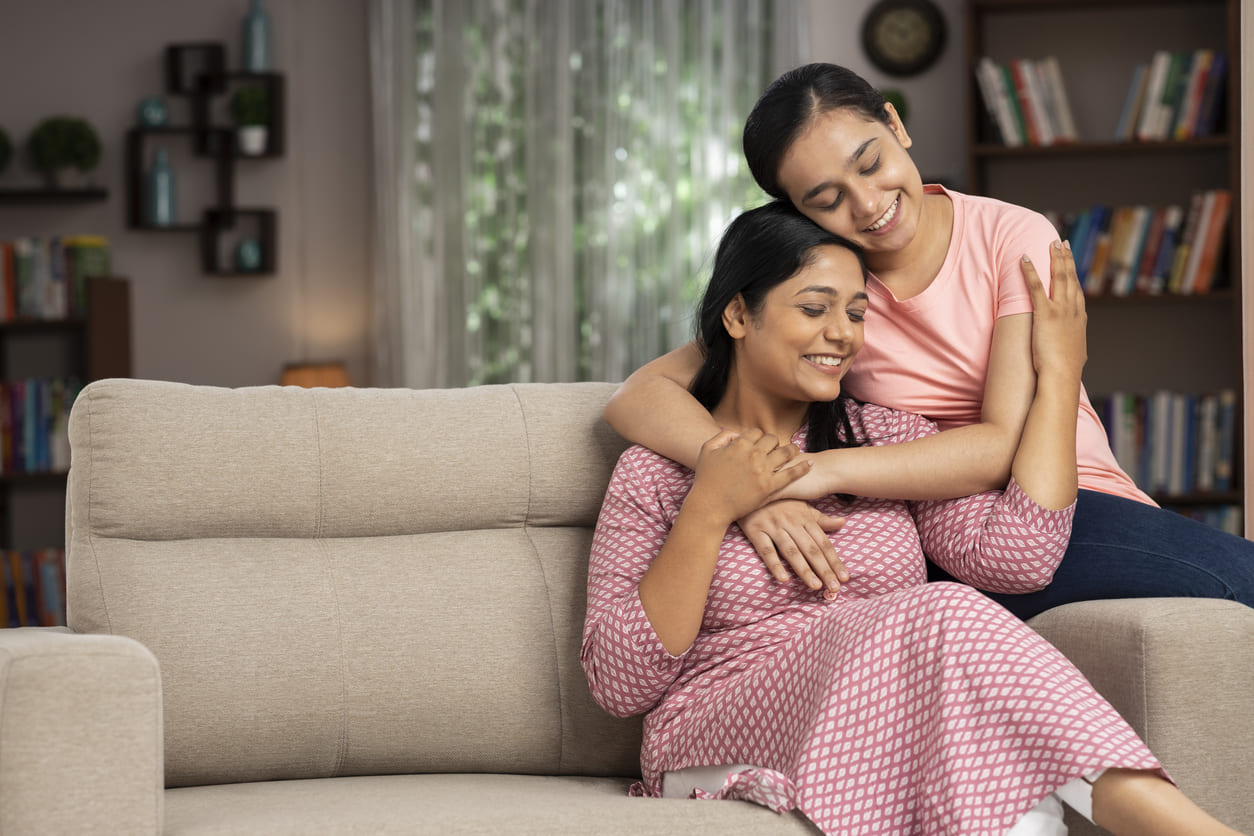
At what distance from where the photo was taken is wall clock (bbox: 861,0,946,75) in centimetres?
436

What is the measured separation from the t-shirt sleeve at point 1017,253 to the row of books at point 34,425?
12.1 ft

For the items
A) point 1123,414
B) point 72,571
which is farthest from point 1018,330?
point 1123,414

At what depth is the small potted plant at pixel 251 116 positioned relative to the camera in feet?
15.2

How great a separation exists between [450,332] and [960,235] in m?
3.14

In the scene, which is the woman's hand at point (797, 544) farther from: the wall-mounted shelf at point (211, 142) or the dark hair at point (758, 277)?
the wall-mounted shelf at point (211, 142)

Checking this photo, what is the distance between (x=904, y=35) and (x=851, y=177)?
3016 millimetres

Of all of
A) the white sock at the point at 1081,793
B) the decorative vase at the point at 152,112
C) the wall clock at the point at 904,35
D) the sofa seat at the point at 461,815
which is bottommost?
the sofa seat at the point at 461,815

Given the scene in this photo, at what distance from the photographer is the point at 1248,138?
1884 millimetres

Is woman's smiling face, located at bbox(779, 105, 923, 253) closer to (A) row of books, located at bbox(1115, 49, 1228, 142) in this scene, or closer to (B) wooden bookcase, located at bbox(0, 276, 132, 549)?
(A) row of books, located at bbox(1115, 49, 1228, 142)

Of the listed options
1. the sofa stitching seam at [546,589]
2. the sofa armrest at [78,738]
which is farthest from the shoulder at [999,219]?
the sofa armrest at [78,738]

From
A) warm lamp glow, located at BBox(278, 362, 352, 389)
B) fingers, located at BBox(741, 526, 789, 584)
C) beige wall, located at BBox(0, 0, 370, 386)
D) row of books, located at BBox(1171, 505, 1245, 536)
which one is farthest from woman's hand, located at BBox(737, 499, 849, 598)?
beige wall, located at BBox(0, 0, 370, 386)

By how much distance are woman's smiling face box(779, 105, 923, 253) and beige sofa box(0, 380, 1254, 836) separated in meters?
0.50

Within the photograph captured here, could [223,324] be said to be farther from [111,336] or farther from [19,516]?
[19,516]

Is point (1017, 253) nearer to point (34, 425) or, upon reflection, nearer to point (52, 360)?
point (34, 425)
